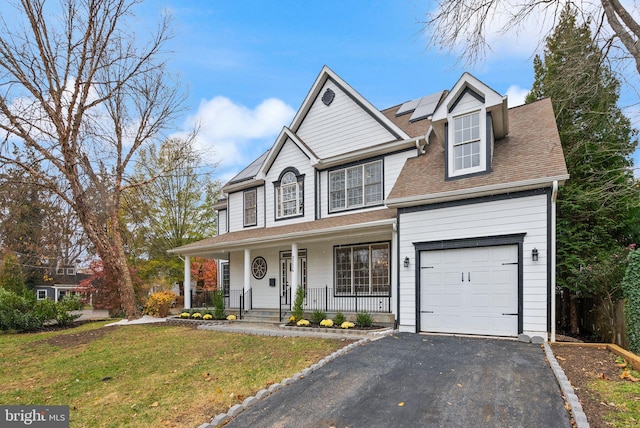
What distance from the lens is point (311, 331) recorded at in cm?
1044

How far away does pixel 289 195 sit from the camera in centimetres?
1527

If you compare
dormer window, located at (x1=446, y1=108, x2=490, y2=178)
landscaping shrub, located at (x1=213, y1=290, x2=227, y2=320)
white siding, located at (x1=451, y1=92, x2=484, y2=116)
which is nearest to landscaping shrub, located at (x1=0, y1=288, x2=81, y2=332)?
landscaping shrub, located at (x1=213, y1=290, x2=227, y2=320)

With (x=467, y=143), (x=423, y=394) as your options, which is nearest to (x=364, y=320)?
(x=423, y=394)

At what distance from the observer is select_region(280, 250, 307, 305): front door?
14414 mm

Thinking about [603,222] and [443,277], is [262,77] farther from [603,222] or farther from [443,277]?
[603,222]

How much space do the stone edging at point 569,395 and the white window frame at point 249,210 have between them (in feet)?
40.0

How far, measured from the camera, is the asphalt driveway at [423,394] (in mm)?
4418

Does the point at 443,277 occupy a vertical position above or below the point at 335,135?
below

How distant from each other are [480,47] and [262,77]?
10790 mm

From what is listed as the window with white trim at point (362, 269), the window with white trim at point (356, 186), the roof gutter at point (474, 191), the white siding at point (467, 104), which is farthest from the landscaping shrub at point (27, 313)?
the white siding at point (467, 104)

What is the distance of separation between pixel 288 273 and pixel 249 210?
369 cm

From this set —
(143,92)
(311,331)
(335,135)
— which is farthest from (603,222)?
(143,92)

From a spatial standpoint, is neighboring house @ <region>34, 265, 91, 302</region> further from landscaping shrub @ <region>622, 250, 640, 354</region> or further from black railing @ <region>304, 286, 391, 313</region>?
landscaping shrub @ <region>622, 250, 640, 354</region>

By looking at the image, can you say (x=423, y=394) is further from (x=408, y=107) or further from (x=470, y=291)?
(x=408, y=107)
